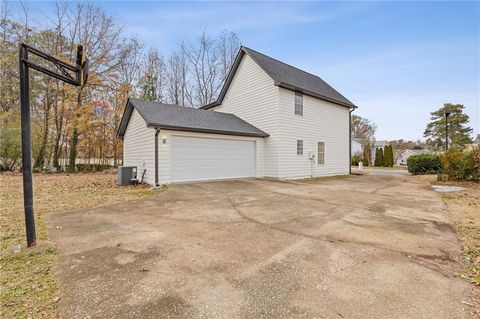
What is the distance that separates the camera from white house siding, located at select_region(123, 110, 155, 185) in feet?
32.6

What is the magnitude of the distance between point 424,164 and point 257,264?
18425 mm

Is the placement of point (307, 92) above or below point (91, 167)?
above

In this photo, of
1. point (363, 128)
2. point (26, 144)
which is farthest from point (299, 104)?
point (363, 128)

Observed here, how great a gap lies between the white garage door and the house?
0.04 metres

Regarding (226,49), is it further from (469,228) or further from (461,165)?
(469,228)

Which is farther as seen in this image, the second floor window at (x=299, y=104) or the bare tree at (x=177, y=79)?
the bare tree at (x=177, y=79)

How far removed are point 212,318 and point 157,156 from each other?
8.13 meters

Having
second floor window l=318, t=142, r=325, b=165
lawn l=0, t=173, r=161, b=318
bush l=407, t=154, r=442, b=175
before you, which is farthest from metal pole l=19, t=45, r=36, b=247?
bush l=407, t=154, r=442, b=175

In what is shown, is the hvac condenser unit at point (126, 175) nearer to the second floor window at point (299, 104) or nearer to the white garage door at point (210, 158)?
the white garage door at point (210, 158)

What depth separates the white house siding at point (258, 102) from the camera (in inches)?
483

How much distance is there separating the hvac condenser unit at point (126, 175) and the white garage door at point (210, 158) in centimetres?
214

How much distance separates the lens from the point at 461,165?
37.0 feet

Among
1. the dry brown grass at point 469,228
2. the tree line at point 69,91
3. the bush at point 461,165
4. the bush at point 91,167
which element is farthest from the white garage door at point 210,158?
the bush at point 91,167

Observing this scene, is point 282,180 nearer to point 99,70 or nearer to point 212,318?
point 212,318
